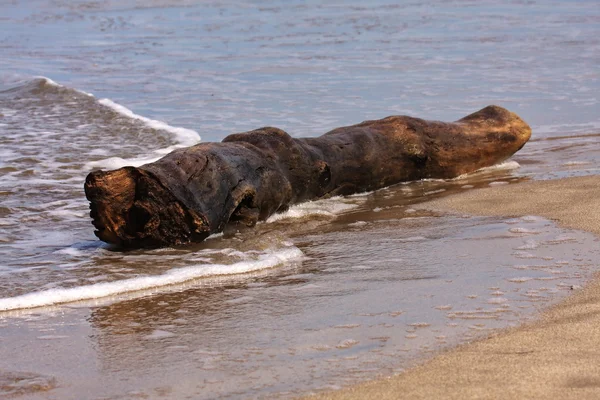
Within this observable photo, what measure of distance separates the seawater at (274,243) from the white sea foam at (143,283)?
0.01 meters

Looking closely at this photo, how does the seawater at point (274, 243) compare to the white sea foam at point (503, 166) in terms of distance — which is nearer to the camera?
the seawater at point (274, 243)

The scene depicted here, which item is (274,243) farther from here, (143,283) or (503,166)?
(503,166)

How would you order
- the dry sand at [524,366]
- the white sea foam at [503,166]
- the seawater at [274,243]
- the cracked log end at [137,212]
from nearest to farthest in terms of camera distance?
the dry sand at [524,366]
the seawater at [274,243]
the cracked log end at [137,212]
the white sea foam at [503,166]

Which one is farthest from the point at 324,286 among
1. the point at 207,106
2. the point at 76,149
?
the point at 207,106

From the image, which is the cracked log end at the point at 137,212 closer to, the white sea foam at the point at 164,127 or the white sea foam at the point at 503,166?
the white sea foam at the point at 503,166

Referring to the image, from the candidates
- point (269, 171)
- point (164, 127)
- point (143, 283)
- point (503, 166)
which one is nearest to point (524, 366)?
point (143, 283)

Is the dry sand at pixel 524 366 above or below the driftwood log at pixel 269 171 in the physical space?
below

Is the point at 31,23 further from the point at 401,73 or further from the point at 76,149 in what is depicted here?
the point at 76,149

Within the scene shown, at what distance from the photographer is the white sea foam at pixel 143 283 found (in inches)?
169

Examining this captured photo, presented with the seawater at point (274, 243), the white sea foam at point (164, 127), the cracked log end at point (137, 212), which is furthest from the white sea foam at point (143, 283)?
the white sea foam at point (164, 127)

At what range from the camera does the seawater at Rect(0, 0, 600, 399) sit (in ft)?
11.5

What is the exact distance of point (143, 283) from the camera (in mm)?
4520

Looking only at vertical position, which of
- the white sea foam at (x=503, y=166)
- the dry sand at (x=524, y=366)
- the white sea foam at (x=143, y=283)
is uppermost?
the white sea foam at (x=503, y=166)

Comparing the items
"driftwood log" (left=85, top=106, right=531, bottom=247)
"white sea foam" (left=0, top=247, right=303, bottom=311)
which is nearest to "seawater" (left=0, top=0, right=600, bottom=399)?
"white sea foam" (left=0, top=247, right=303, bottom=311)
